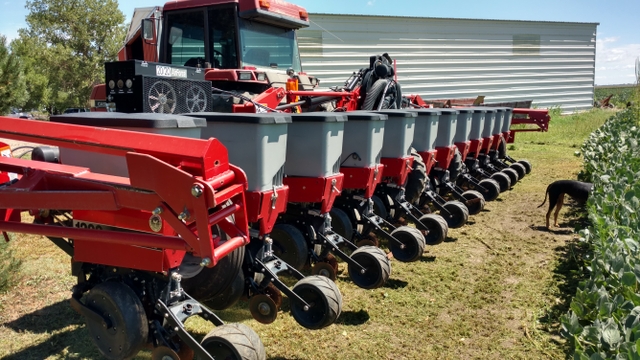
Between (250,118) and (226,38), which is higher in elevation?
(226,38)

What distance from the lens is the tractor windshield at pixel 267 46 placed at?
6020 millimetres

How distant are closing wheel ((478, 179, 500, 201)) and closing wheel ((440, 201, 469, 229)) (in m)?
1.87

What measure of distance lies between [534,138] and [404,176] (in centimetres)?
1185

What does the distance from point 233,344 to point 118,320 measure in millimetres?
615

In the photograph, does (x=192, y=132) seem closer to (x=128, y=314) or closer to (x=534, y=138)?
(x=128, y=314)

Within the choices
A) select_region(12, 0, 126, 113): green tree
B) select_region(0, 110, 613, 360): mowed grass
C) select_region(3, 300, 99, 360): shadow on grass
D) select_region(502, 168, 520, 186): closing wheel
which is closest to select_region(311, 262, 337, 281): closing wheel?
select_region(0, 110, 613, 360): mowed grass

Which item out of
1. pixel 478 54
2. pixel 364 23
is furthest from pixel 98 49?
pixel 478 54

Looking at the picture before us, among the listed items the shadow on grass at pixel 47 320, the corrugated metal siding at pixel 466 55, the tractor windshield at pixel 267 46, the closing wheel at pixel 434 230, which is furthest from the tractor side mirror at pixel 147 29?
the corrugated metal siding at pixel 466 55

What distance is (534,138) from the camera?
629 inches

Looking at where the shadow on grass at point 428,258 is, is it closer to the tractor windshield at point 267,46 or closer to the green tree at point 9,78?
the tractor windshield at point 267,46

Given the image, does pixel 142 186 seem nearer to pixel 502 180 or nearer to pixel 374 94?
pixel 374 94

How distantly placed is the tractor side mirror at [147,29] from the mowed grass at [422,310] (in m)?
2.34

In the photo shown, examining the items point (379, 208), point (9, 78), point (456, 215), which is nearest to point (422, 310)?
point (379, 208)

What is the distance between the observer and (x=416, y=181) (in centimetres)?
593
